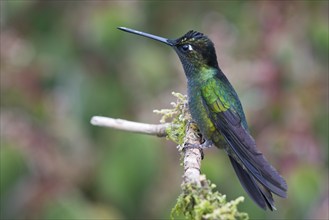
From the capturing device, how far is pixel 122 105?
11.3 feet

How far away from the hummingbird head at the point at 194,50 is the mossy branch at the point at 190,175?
16 centimetres

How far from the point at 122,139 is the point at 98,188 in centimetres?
27

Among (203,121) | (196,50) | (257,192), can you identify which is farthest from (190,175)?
(196,50)

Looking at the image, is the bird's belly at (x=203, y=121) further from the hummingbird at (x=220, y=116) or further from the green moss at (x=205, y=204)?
the green moss at (x=205, y=204)

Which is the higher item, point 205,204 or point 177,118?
point 177,118

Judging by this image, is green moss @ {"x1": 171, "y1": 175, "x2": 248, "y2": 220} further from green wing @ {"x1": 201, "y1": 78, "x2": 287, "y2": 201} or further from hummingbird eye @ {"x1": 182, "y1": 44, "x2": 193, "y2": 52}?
hummingbird eye @ {"x1": 182, "y1": 44, "x2": 193, "y2": 52}

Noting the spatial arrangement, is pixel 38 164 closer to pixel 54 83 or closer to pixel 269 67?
pixel 54 83

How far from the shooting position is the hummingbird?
2420 mm

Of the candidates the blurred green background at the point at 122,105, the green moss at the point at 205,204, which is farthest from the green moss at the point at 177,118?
the green moss at the point at 205,204

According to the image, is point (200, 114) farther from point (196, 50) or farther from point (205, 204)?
point (205, 204)

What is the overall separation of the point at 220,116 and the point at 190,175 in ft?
3.10

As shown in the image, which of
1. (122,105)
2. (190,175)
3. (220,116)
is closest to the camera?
(190,175)

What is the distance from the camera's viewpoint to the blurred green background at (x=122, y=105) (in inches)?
126

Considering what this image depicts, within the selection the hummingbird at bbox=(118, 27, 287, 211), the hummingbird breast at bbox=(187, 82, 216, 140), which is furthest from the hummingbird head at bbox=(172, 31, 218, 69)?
the hummingbird breast at bbox=(187, 82, 216, 140)
